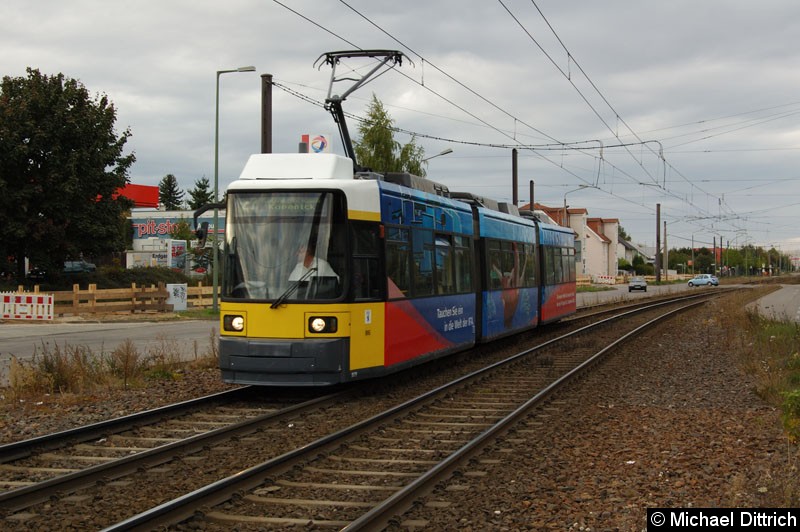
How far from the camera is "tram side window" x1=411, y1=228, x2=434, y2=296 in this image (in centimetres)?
1304

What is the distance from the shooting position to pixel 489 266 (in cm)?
1744

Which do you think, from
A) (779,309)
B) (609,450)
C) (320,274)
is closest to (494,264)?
(320,274)

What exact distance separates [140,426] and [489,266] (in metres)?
9.44

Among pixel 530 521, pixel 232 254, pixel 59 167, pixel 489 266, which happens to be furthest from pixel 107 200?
pixel 530 521

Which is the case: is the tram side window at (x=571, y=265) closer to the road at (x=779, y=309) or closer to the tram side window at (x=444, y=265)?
the road at (x=779, y=309)

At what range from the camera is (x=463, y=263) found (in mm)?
15602

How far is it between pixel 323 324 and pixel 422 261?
3.01m

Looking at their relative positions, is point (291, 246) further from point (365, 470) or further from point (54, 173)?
point (54, 173)

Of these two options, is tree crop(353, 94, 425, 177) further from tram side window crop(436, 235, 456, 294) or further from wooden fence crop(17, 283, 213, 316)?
tram side window crop(436, 235, 456, 294)

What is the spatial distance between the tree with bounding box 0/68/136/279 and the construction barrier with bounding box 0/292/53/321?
16.5 ft

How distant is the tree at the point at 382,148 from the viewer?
43.7 m

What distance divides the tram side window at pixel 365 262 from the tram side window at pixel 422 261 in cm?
143

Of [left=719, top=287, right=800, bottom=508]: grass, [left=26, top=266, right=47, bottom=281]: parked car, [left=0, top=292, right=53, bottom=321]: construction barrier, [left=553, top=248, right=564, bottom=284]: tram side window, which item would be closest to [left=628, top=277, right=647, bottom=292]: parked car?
[left=719, top=287, right=800, bottom=508]: grass

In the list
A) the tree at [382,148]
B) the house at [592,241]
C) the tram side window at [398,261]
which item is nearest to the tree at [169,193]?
the house at [592,241]
